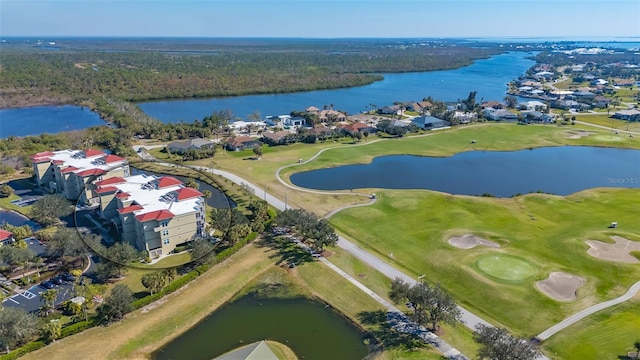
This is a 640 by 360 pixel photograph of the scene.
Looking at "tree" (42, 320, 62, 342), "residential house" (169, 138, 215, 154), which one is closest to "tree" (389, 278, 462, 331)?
"tree" (42, 320, 62, 342)

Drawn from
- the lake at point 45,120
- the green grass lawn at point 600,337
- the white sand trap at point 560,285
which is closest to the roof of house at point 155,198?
the green grass lawn at point 600,337

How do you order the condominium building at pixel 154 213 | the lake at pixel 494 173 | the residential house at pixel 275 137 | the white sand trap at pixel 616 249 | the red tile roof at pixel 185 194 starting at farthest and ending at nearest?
the residential house at pixel 275 137, the lake at pixel 494 173, the red tile roof at pixel 185 194, the white sand trap at pixel 616 249, the condominium building at pixel 154 213

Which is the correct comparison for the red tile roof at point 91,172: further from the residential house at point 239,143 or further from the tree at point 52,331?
the residential house at point 239,143

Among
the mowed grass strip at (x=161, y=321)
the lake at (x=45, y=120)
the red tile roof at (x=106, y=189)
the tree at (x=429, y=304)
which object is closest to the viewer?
the mowed grass strip at (x=161, y=321)

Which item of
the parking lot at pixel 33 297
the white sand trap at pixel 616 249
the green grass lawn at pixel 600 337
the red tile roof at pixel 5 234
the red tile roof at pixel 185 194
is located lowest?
the green grass lawn at pixel 600 337

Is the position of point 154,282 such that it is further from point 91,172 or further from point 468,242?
point 468,242

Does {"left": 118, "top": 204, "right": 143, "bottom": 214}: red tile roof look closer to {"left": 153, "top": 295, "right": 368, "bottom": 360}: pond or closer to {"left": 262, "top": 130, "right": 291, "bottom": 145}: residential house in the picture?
{"left": 153, "top": 295, "right": 368, "bottom": 360}: pond

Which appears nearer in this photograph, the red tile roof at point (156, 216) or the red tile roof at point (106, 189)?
the red tile roof at point (156, 216)

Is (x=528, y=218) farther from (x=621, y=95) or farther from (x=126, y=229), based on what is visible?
(x=621, y=95)
